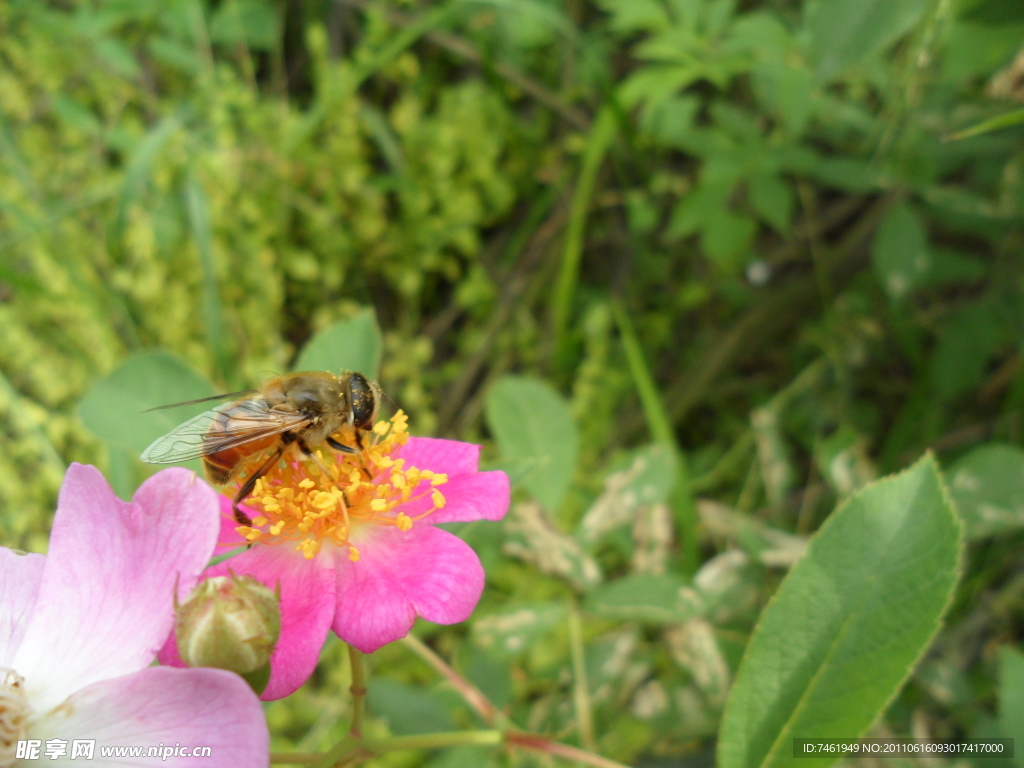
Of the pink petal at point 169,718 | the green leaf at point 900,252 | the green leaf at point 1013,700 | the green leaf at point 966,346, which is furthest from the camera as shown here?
the green leaf at point 966,346

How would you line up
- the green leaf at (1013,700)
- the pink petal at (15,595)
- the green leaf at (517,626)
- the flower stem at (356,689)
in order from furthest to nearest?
the green leaf at (517,626)
the green leaf at (1013,700)
the flower stem at (356,689)
the pink petal at (15,595)

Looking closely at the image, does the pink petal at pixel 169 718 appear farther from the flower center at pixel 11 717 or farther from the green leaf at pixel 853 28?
the green leaf at pixel 853 28

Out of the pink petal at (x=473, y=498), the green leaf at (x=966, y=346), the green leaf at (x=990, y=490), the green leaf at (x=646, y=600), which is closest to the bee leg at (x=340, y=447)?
the pink petal at (x=473, y=498)

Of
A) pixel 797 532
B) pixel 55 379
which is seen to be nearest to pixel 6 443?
pixel 55 379

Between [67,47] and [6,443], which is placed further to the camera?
[67,47]

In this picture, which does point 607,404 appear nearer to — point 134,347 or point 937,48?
point 937,48

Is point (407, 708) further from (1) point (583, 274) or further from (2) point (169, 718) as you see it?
(1) point (583, 274)
